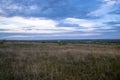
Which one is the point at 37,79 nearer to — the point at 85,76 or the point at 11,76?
the point at 11,76

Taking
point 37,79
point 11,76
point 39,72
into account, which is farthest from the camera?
point 39,72

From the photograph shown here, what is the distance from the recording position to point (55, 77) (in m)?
7.01

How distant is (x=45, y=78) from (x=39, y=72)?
Result: 3.04 ft

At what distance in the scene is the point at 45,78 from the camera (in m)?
6.80

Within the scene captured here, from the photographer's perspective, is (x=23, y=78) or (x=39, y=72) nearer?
(x=23, y=78)

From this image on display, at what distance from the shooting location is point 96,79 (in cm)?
684

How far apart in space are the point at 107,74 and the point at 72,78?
1881mm

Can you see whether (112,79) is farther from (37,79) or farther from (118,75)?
(37,79)

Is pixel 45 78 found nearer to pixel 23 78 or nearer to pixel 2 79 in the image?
pixel 23 78

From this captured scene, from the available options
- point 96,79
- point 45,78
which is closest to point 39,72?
point 45,78

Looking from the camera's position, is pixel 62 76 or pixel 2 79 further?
pixel 62 76

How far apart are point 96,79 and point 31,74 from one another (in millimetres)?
2865

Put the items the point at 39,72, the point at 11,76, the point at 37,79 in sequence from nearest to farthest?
1. the point at 37,79
2. the point at 11,76
3. the point at 39,72

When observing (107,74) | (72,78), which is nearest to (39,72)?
(72,78)
